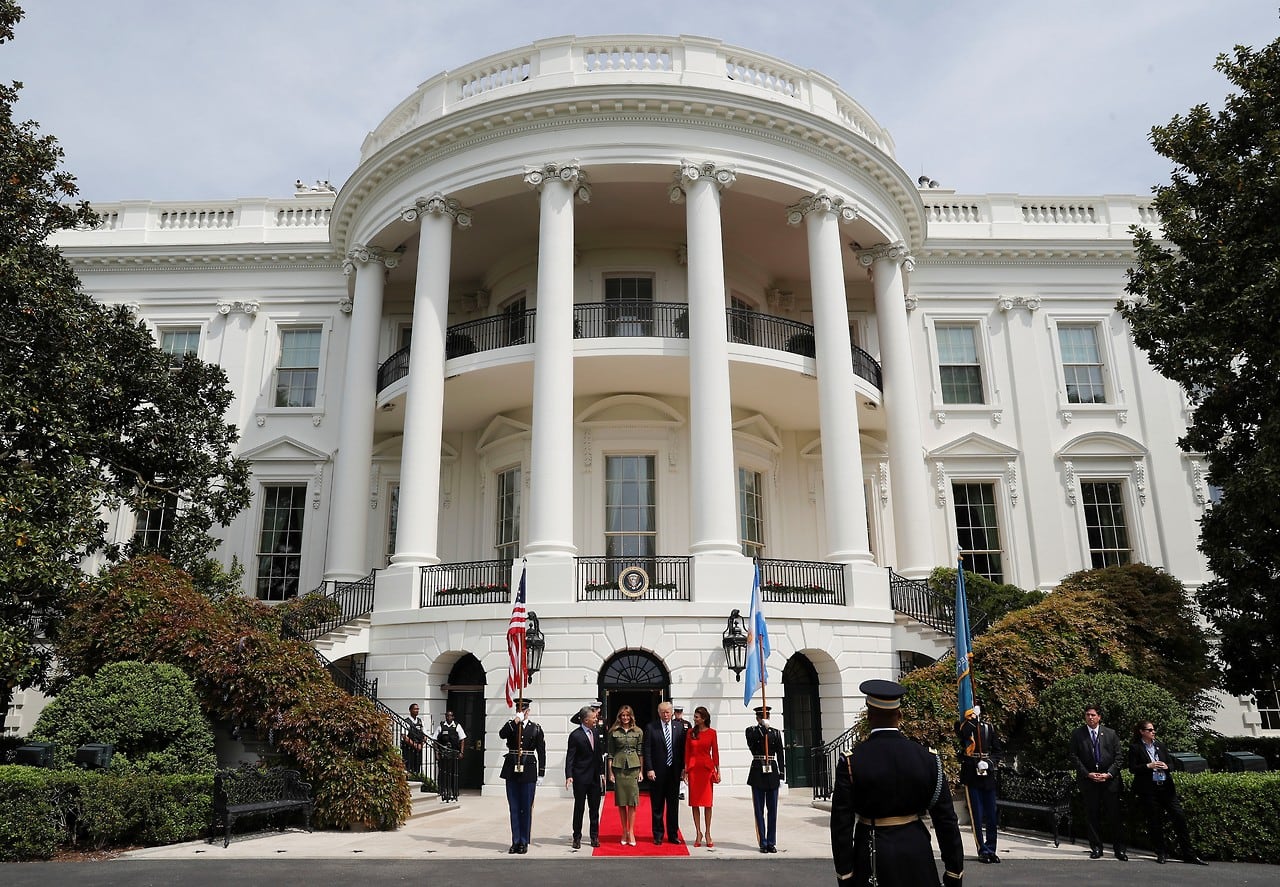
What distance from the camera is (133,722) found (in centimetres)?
1152

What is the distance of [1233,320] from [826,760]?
930 cm

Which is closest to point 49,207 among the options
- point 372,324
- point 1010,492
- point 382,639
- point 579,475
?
point 372,324

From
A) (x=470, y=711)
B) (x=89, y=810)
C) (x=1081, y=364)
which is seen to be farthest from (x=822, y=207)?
(x=89, y=810)

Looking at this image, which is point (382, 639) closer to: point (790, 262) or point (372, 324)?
point (372, 324)

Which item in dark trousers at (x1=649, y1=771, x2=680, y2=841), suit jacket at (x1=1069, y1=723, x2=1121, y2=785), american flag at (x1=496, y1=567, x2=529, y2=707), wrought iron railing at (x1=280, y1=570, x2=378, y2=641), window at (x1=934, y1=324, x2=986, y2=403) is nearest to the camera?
suit jacket at (x1=1069, y1=723, x2=1121, y2=785)

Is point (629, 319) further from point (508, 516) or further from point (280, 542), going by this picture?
point (280, 542)

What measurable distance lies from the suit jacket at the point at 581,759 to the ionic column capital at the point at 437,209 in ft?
41.9

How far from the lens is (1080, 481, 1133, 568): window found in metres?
22.8

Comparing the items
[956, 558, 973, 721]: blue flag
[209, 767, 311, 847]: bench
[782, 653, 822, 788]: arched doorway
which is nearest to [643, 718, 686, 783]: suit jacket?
[956, 558, 973, 721]: blue flag

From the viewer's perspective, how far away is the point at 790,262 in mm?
23031

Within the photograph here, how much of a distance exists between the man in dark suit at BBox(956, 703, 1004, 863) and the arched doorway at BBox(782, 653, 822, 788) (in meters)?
6.77

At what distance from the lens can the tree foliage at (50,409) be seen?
13617 mm

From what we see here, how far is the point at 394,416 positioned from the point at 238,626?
926cm

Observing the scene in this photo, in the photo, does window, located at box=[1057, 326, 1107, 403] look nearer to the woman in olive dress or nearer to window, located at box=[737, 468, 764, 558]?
window, located at box=[737, 468, 764, 558]
